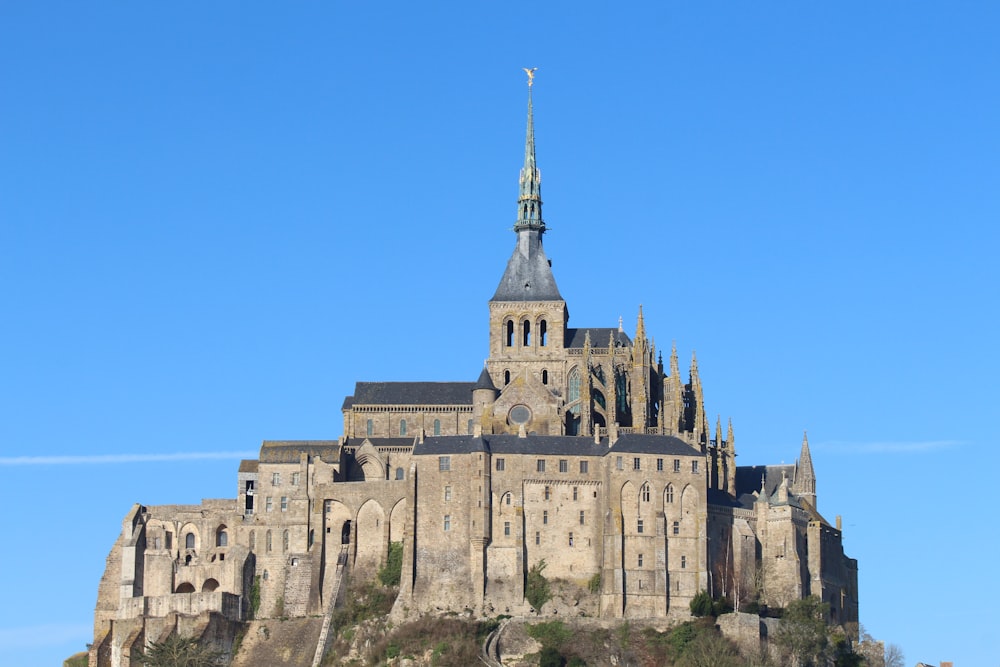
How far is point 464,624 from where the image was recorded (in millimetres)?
120812

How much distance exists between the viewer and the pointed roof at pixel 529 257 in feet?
468

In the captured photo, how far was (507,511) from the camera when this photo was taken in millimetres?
123688

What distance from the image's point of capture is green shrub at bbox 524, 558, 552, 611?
12200 cm

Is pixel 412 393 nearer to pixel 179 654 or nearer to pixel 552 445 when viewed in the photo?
pixel 552 445

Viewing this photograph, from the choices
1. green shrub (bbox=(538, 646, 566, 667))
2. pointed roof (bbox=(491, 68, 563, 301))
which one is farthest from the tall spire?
green shrub (bbox=(538, 646, 566, 667))

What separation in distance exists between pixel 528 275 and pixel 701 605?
31467mm

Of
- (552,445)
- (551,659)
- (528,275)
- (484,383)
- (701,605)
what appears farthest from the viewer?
(528,275)

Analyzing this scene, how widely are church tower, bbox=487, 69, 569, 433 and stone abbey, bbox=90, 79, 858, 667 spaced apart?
0.15m

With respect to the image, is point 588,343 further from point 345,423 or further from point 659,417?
point 345,423

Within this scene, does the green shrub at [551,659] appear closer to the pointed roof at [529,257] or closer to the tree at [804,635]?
the tree at [804,635]

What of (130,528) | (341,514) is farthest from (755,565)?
(130,528)

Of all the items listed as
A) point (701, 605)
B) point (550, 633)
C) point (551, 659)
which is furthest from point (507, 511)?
point (701, 605)

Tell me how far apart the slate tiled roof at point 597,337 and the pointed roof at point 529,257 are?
261 cm

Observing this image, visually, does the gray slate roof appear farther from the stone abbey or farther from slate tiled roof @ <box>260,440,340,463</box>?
slate tiled roof @ <box>260,440,340,463</box>
